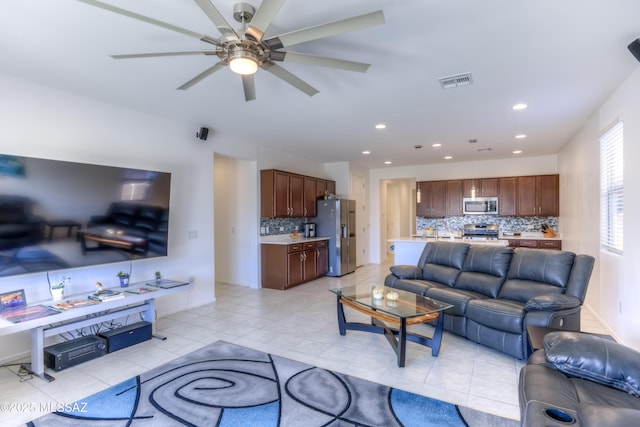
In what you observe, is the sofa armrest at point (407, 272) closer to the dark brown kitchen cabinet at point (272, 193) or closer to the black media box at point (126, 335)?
the dark brown kitchen cabinet at point (272, 193)

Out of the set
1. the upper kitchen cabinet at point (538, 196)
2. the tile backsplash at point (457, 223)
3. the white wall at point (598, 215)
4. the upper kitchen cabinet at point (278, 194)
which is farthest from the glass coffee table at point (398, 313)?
the upper kitchen cabinet at point (538, 196)

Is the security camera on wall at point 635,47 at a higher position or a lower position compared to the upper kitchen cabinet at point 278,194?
higher

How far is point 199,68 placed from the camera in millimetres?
2930

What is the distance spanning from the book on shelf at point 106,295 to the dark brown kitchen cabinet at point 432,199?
6.65m

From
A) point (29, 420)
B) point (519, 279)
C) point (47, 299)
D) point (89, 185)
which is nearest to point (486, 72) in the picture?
point (519, 279)

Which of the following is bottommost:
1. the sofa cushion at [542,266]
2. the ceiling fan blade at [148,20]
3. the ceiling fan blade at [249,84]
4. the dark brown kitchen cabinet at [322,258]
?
the dark brown kitchen cabinet at [322,258]

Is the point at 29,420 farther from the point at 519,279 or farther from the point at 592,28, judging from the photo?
the point at 592,28

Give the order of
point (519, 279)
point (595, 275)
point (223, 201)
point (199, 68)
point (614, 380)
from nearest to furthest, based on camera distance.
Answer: point (614, 380) → point (199, 68) → point (519, 279) → point (595, 275) → point (223, 201)

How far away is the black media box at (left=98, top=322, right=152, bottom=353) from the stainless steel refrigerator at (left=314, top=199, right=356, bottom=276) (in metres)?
4.17

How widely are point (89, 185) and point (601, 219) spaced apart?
580 centimetres

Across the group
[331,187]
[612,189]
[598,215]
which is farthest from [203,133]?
[598,215]

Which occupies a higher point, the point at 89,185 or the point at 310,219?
the point at 89,185

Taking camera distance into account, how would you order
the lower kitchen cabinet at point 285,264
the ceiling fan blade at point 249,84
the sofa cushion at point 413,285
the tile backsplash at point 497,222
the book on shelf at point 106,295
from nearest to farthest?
1. the ceiling fan blade at point 249,84
2. the book on shelf at point 106,295
3. the sofa cushion at point 413,285
4. the lower kitchen cabinet at point 285,264
5. the tile backsplash at point 497,222

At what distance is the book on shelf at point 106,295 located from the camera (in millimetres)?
3167
